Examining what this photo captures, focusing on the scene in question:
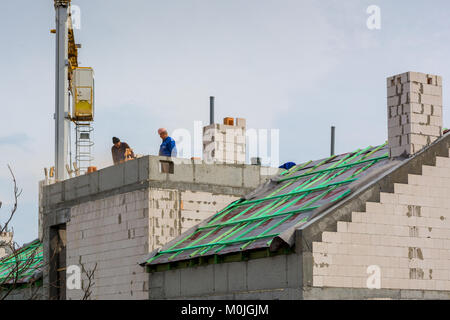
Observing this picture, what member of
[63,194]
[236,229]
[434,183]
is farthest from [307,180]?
[63,194]

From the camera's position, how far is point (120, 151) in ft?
95.6

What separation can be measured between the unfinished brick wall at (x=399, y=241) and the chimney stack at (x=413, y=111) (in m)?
0.89

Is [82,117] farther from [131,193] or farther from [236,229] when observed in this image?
[236,229]

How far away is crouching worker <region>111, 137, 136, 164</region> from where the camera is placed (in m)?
29.0

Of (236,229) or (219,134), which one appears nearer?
(236,229)

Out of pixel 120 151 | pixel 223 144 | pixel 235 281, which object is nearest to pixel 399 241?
pixel 235 281

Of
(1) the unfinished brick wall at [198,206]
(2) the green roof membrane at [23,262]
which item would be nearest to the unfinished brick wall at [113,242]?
(1) the unfinished brick wall at [198,206]

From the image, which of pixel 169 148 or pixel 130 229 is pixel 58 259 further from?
pixel 169 148

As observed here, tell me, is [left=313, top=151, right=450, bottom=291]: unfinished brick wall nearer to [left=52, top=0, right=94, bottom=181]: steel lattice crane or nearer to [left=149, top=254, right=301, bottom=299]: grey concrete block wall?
[left=149, top=254, right=301, bottom=299]: grey concrete block wall

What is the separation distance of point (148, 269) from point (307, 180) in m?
5.26

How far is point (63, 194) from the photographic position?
2936cm

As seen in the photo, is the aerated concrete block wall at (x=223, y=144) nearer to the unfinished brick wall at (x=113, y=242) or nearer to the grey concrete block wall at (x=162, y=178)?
the grey concrete block wall at (x=162, y=178)

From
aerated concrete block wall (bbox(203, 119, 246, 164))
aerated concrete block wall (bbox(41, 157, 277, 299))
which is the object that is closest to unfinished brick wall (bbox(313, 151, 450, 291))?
aerated concrete block wall (bbox(41, 157, 277, 299))

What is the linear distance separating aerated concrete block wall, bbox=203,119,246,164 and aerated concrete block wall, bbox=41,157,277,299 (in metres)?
0.80
